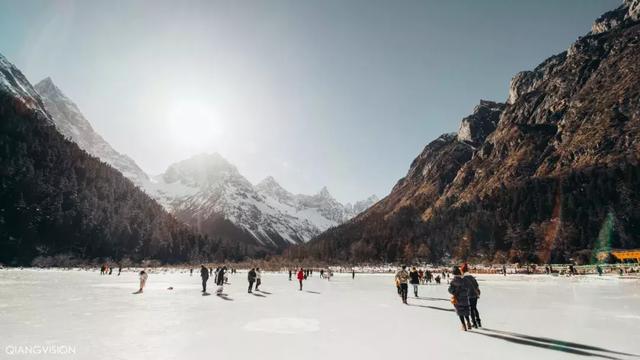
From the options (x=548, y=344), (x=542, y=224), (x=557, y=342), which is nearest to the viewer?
(x=548, y=344)

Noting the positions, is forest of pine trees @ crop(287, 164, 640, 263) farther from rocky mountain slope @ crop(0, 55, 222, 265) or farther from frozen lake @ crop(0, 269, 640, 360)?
rocky mountain slope @ crop(0, 55, 222, 265)

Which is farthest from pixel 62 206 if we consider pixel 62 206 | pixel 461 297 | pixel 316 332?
pixel 461 297

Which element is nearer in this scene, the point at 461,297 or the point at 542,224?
the point at 461,297

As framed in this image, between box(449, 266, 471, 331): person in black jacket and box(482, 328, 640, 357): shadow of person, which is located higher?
box(449, 266, 471, 331): person in black jacket

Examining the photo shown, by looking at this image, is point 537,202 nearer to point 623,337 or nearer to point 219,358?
point 623,337

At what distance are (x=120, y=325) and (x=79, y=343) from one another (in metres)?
3.35

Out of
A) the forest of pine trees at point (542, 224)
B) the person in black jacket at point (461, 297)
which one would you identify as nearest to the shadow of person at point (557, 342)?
the person in black jacket at point (461, 297)

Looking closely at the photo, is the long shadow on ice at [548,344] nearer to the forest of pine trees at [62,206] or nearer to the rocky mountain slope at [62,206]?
the rocky mountain slope at [62,206]

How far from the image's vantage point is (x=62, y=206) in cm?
14350

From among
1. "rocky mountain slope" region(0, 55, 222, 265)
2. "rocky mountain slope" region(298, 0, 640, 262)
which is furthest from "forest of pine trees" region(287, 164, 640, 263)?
"rocky mountain slope" region(0, 55, 222, 265)

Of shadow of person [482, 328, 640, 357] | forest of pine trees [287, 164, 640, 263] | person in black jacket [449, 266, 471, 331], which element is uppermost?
forest of pine trees [287, 164, 640, 263]

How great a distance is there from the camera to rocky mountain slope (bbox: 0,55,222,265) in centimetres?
13038


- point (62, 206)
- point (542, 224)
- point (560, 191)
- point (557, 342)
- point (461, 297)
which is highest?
point (560, 191)

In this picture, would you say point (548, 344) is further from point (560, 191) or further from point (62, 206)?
point (62, 206)
